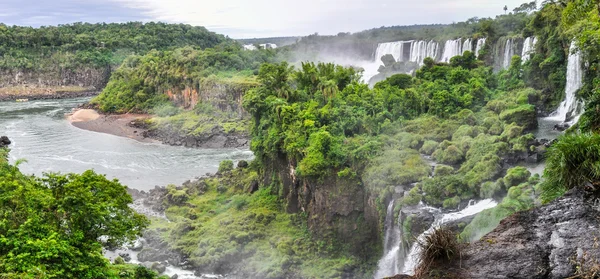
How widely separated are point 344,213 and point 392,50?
5474 cm

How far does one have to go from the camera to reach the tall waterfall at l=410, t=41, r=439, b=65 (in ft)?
237

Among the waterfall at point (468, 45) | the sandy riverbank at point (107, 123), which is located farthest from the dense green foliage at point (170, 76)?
the waterfall at point (468, 45)

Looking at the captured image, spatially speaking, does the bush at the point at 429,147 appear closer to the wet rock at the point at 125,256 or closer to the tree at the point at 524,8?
the wet rock at the point at 125,256

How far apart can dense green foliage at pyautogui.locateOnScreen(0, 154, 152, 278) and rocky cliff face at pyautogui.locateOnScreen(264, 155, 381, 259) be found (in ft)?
A: 44.8

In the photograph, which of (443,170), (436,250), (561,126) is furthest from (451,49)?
(436,250)

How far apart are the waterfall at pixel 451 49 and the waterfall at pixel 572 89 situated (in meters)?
25.4

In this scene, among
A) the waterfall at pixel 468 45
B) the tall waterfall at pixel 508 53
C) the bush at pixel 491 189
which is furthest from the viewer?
the waterfall at pixel 468 45

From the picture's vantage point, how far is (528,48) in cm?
5247

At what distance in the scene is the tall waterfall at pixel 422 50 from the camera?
7219cm

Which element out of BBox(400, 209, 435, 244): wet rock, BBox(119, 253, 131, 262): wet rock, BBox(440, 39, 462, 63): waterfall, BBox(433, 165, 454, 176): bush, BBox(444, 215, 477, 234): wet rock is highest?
BBox(440, 39, 462, 63): waterfall

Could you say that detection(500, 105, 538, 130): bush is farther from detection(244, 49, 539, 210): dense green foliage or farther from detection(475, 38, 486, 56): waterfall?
detection(475, 38, 486, 56): waterfall

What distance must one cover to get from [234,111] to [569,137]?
2555 inches

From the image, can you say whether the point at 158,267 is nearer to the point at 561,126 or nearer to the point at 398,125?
the point at 398,125

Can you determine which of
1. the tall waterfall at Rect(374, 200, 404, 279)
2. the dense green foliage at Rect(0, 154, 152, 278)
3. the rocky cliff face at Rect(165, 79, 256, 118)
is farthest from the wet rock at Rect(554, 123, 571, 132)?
the rocky cliff face at Rect(165, 79, 256, 118)
